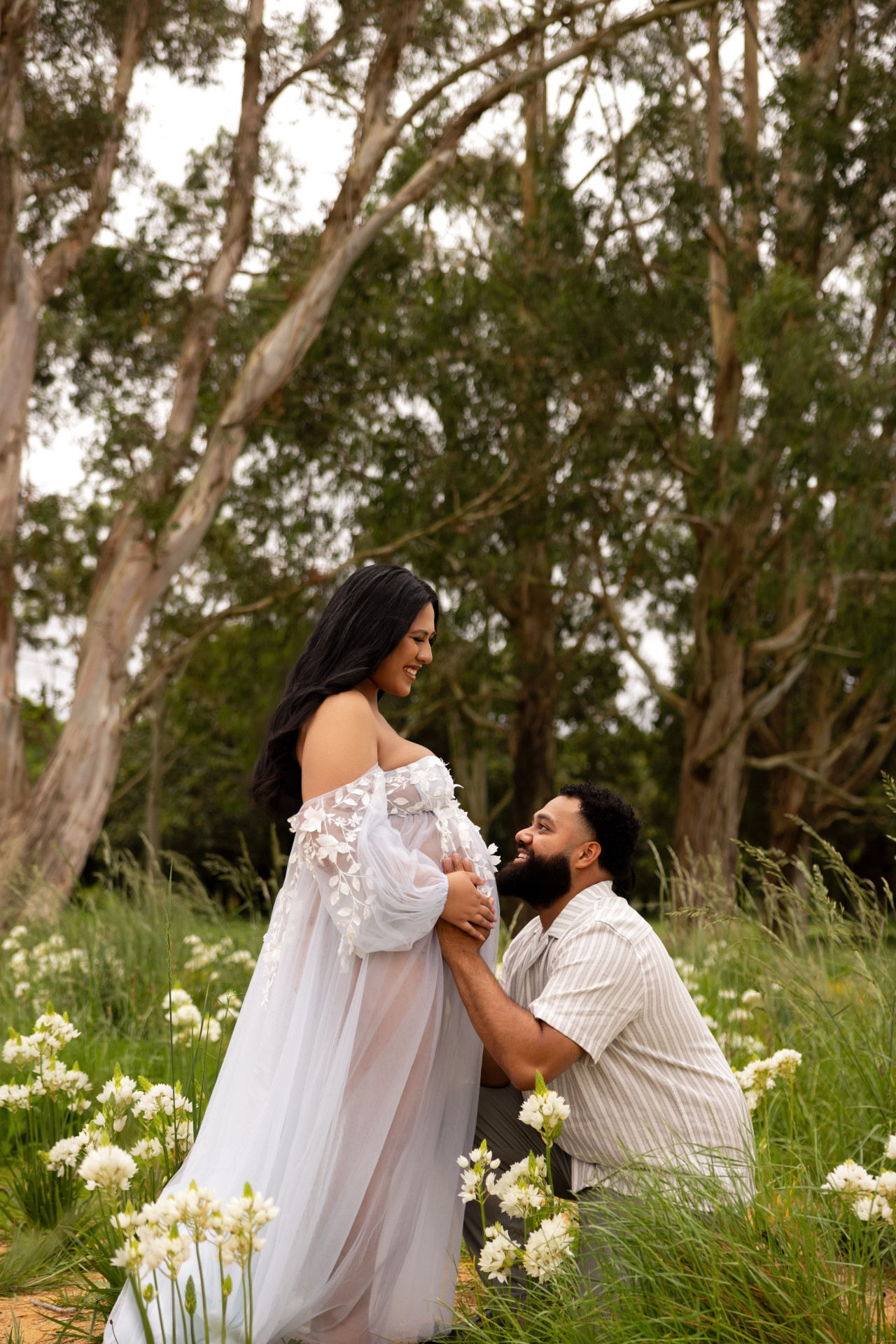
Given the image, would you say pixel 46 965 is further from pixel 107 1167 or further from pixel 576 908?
pixel 107 1167

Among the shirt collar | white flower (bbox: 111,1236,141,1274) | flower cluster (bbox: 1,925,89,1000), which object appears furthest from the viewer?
flower cluster (bbox: 1,925,89,1000)

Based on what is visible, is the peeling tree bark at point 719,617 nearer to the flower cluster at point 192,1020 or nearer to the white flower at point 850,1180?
the flower cluster at point 192,1020

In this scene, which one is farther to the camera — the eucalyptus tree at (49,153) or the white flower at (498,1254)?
the eucalyptus tree at (49,153)

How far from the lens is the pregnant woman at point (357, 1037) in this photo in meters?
2.53

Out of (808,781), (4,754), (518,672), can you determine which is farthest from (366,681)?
(808,781)

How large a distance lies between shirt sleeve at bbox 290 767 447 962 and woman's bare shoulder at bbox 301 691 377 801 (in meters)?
0.04

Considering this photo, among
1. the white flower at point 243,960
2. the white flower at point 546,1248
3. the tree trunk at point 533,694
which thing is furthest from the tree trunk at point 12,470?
the white flower at point 546,1248

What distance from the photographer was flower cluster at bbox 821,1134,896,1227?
203cm

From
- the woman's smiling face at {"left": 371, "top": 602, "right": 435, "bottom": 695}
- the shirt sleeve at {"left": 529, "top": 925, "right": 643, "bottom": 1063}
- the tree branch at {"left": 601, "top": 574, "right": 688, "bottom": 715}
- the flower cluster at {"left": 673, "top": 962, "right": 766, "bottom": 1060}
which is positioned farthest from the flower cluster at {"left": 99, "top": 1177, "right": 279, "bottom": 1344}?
the tree branch at {"left": 601, "top": 574, "right": 688, "bottom": 715}

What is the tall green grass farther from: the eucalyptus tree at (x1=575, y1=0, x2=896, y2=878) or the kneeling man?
the eucalyptus tree at (x1=575, y1=0, x2=896, y2=878)

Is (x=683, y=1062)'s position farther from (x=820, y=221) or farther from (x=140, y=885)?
(x=820, y=221)

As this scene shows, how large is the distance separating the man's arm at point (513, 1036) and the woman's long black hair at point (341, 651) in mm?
→ 712

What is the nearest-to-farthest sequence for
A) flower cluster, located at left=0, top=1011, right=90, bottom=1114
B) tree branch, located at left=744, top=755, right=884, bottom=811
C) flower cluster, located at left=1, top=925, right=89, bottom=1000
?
1. flower cluster, located at left=0, top=1011, right=90, bottom=1114
2. flower cluster, located at left=1, top=925, right=89, bottom=1000
3. tree branch, located at left=744, top=755, right=884, bottom=811

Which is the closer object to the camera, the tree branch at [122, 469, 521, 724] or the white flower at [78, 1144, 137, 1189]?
the white flower at [78, 1144, 137, 1189]
